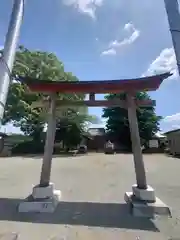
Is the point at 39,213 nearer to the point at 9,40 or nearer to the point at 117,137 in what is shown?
the point at 9,40

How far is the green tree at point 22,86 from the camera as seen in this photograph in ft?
69.1

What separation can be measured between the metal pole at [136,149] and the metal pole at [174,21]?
9.49 ft

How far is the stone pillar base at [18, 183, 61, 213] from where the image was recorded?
5133 mm

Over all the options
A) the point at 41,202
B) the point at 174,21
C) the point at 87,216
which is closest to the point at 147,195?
the point at 87,216

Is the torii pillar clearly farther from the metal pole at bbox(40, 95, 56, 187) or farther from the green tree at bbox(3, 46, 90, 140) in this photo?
the green tree at bbox(3, 46, 90, 140)

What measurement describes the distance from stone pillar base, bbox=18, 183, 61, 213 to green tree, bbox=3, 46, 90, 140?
15240 millimetres

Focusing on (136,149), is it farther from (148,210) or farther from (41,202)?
Answer: (41,202)

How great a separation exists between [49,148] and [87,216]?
1867 mm

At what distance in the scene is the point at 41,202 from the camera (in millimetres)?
5211

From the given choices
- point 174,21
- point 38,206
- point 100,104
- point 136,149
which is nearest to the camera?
point 174,21

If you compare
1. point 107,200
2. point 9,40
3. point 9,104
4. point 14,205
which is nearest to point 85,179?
point 107,200

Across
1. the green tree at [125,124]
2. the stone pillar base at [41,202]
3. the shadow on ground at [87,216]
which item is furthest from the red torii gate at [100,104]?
the green tree at [125,124]

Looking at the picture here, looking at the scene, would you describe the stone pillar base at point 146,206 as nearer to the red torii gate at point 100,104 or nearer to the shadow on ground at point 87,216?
the red torii gate at point 100,104

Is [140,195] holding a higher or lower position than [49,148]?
lower
